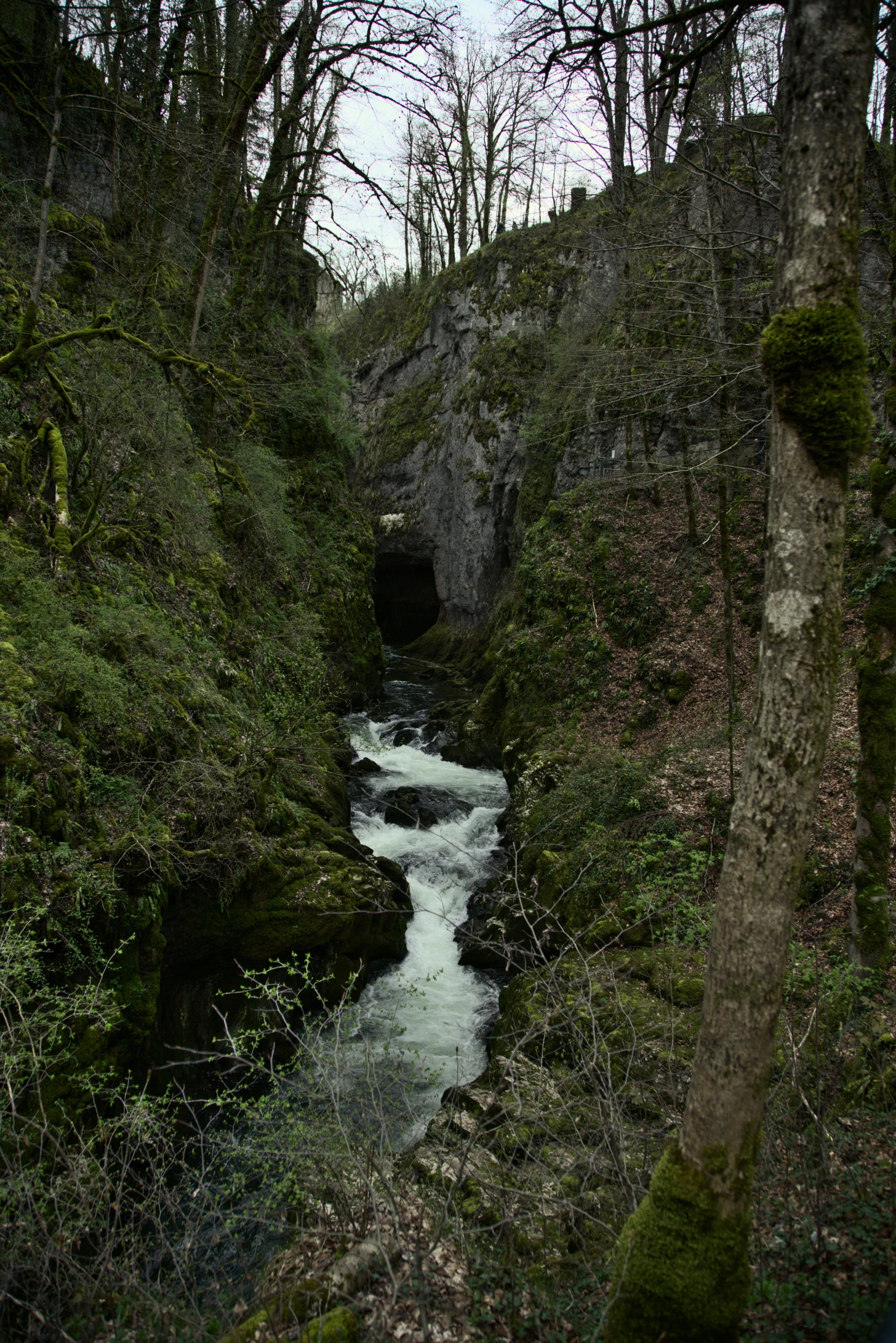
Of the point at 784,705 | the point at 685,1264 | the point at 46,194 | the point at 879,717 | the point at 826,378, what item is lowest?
the point at 685,1264

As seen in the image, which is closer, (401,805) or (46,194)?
(46,194)

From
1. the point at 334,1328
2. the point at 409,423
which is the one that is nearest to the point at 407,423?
the point at 409,423

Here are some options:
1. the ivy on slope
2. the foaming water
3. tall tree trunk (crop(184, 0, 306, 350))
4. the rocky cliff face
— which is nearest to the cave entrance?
the rocky cliff face

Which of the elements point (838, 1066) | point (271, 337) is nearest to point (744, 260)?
point (271, 337)

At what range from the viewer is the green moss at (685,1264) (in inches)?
95.3

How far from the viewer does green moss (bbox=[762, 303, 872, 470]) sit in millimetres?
2404

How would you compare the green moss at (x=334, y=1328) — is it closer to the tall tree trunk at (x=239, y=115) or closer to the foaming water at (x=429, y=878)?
the foaming water at (x=429, y=878)

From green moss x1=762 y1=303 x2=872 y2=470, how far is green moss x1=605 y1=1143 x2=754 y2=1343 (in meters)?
2.63

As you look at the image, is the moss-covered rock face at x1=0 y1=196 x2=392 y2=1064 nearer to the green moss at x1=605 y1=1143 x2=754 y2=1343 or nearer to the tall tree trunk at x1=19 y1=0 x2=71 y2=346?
the tall tree trunk at x1=19 y1=0 x2=71 y2=346

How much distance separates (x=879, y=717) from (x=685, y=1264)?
3746mm

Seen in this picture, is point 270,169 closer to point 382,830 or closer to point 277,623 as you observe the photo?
point 277,623

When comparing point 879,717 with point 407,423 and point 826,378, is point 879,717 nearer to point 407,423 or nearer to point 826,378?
point 826,378

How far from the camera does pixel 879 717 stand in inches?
189

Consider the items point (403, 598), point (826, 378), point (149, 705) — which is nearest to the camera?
point (826, 378)
